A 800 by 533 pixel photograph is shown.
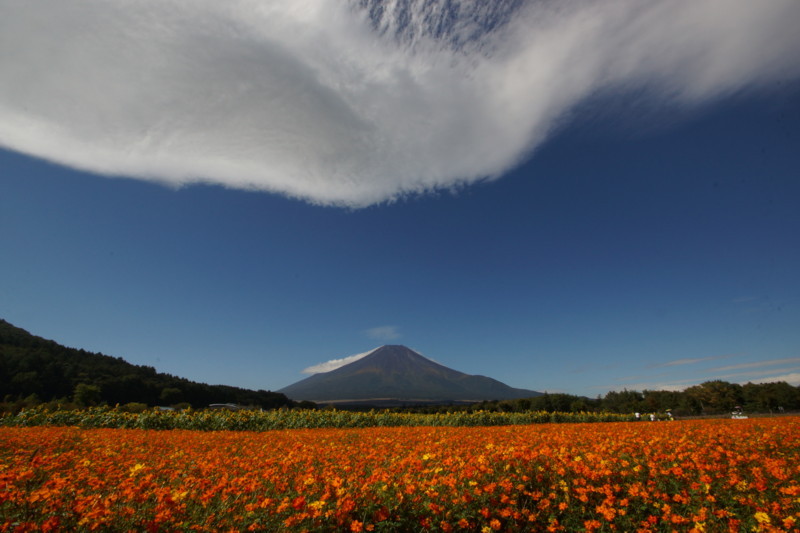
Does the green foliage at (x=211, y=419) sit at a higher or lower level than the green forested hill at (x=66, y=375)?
lower

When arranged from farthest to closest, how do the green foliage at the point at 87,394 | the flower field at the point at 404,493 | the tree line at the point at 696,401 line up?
1. the tree line at the point at 696,401
2. the green foliage at the point at 87,394
3. the flower field at the point at 404,493

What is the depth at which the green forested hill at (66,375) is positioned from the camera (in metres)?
47.8

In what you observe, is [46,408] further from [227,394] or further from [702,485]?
[227,394]

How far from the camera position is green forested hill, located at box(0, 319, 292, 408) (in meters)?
47.8

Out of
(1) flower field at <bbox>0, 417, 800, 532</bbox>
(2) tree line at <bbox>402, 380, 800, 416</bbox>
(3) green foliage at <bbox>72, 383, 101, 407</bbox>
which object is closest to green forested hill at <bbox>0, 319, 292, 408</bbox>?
(3) green foliage at <bbox>72, 383, 101, 407</bbox>

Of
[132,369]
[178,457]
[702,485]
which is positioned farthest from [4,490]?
[132,369]

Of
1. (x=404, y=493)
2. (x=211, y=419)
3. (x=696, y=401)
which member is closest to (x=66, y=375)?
(x=211, y=419)

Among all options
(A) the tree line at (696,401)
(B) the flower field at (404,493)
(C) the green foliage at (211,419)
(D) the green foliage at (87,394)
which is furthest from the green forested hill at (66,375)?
(B) the flower field at (404,493)

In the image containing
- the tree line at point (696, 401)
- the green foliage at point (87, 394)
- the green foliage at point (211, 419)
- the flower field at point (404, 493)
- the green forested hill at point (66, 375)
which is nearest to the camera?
the flower field at point (404, 493)

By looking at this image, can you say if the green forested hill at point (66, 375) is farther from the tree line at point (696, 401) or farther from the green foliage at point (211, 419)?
the tree line at point (696, 401)

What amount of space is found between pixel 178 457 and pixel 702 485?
898 cm

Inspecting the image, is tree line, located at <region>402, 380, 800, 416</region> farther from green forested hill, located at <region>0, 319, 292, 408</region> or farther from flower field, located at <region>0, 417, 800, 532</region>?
flower field, located at <region>0, 417, 800, 532</region>

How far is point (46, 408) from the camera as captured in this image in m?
17.7

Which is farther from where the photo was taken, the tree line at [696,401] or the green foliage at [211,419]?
the tree line at [696,401]
